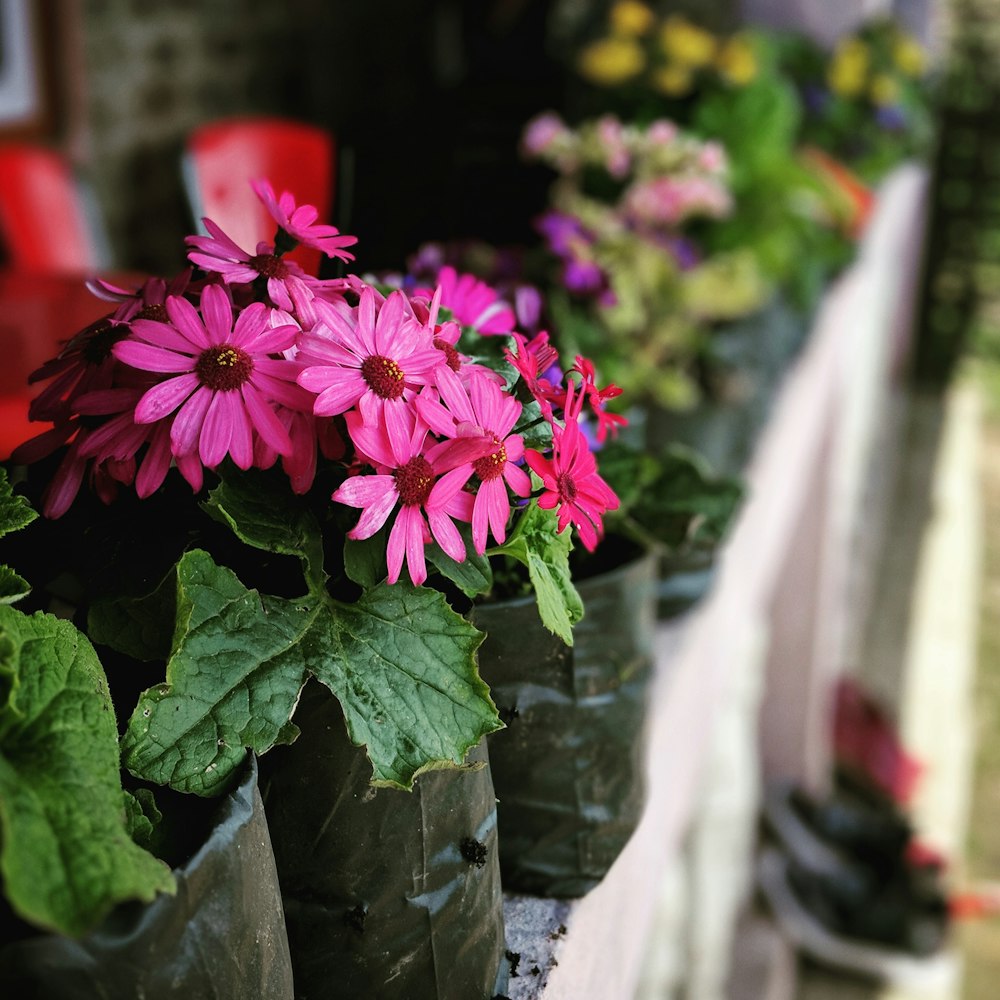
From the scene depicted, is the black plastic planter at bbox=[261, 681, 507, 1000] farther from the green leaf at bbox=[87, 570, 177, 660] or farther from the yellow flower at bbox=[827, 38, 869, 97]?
the yellow flower at bbox=[827, 38, 869, 97]

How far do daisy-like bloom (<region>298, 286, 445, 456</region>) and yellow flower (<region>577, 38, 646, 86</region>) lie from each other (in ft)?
6.77

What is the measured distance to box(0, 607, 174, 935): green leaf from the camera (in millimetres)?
372

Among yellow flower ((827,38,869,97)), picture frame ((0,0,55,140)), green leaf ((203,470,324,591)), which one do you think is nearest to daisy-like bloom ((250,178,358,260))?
green leaf ((203,470,324,591))

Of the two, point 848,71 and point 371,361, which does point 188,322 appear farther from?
point 848,71

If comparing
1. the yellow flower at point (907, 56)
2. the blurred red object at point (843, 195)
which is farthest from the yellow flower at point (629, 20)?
the yellow flower at point (907, 56)

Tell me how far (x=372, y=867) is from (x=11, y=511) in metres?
0.23

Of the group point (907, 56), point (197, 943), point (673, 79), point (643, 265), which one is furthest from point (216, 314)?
point (907, 56)

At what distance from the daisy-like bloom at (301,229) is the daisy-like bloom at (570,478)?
0.41 ft

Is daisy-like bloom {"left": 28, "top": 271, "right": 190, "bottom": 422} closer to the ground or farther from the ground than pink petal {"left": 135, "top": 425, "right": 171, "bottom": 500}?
farther from the ground

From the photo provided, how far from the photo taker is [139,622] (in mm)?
494

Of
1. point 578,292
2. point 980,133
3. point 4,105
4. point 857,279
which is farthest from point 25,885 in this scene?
point 980,133

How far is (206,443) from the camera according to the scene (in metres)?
0.46

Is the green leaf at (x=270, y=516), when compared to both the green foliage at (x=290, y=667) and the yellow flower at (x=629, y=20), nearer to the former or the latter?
the green foliage at (x=290, y=667)

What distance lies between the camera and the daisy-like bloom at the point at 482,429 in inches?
18.8
